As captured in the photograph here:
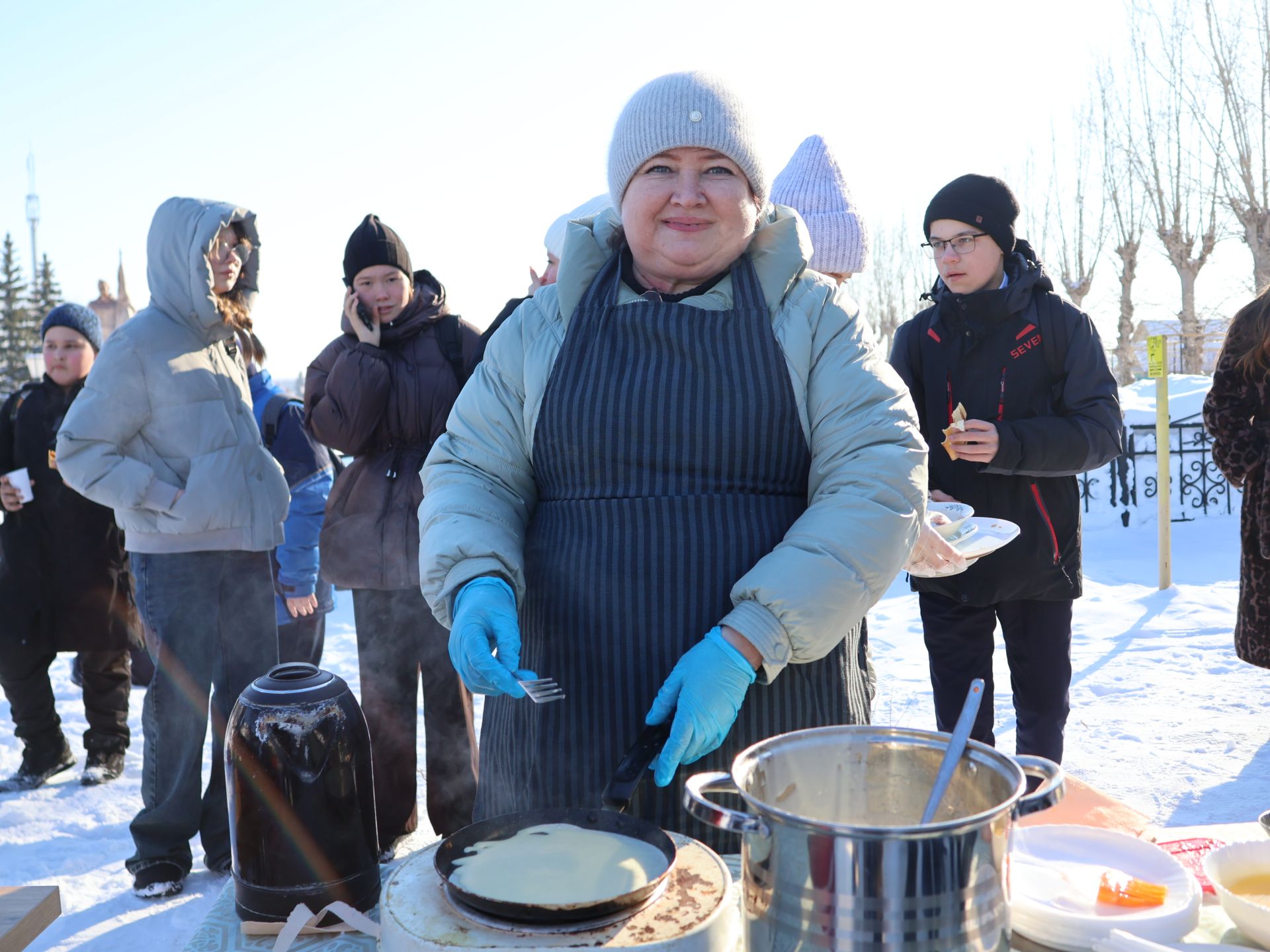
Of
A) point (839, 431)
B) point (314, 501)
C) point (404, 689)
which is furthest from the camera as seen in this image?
point (314, 501)

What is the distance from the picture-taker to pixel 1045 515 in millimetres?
3264

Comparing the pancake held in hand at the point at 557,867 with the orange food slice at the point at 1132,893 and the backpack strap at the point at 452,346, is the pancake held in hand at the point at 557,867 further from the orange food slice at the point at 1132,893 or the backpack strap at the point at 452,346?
the backpack strap at the point at 452,346

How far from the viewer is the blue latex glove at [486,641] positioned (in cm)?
137

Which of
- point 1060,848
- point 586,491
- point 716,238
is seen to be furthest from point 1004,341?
point 1060,848

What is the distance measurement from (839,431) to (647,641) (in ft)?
1.49

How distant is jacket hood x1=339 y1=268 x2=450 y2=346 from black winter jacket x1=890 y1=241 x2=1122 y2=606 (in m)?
→ 1.78

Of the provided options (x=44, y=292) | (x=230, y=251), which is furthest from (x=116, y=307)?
(x=230, y=251)

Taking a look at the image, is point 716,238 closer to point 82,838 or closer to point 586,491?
point 586,491

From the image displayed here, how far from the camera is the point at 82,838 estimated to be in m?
3.80

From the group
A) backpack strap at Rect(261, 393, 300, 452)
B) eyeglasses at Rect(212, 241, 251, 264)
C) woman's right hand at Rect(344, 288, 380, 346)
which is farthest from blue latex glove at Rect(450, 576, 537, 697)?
backpack strap at Rect(261, 393, 300, 452)

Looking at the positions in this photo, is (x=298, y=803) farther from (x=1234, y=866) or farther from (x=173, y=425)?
(x=173, y=425)

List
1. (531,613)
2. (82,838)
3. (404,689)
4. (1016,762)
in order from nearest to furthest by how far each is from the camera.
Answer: (1016,762) < (531,613) < (404,689) < (82,838)

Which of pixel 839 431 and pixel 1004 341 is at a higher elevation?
pixel 1004 341

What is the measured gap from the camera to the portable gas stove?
884 millimetres
